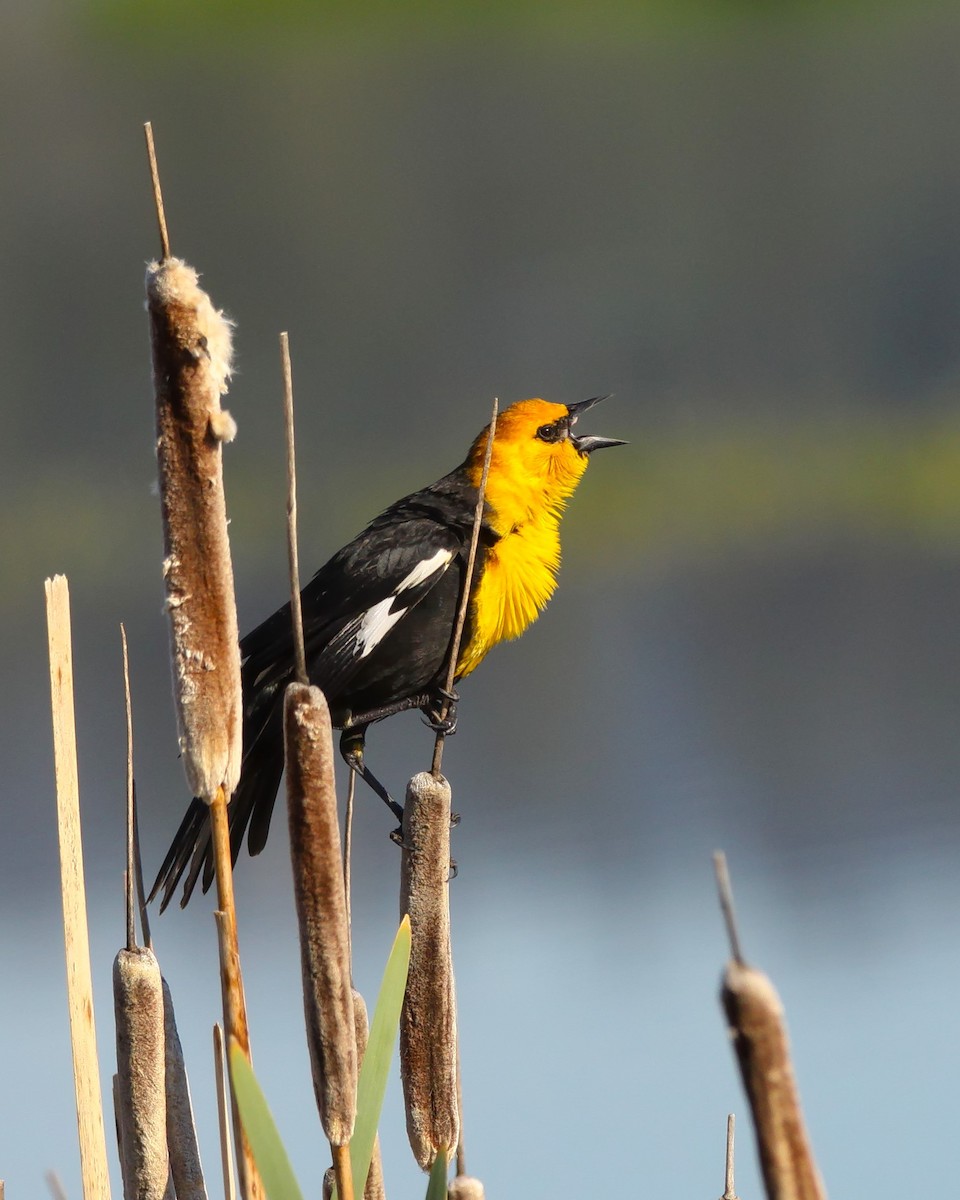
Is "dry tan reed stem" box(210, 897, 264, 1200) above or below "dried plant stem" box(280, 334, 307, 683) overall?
below

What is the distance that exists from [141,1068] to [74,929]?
0.41 ft

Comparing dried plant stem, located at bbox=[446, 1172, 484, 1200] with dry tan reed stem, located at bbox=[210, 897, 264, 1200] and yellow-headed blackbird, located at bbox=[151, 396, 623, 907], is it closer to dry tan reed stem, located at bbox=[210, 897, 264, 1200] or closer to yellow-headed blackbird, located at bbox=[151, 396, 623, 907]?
dry tan reed stem, located at bbox=[210, 897, 264, 1200]

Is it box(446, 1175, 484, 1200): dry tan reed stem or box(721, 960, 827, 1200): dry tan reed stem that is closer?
box(721, 960, 827, 1200): dry tan reed stem

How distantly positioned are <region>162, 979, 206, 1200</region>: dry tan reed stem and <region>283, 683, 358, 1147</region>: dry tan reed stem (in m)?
0.29

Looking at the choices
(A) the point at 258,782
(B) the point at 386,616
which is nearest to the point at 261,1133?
(A) the point at 258,782

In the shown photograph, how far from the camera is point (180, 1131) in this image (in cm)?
138

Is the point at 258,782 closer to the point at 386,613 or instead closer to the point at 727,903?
the point at 386,613

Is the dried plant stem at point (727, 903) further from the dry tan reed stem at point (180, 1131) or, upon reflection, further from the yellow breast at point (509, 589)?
the yellow breast at point (509, 589)

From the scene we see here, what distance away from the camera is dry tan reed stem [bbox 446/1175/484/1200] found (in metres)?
1.33

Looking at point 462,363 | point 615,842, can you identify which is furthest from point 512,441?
point 462,363

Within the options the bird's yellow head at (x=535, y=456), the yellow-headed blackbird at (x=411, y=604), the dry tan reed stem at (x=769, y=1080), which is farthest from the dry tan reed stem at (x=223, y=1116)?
the bird's yellow head at (x=535, y=456)

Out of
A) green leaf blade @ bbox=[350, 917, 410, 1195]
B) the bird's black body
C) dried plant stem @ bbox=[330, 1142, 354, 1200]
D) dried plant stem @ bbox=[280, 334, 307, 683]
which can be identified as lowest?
dried plant stem @ bbox=[330, 1142, 354, 1200]

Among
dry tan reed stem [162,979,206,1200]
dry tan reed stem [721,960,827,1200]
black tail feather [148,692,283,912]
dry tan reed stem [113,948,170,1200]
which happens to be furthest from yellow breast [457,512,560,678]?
dry tan reed stem [721,960,827,1200]

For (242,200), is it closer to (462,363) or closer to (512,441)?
(462,363)
